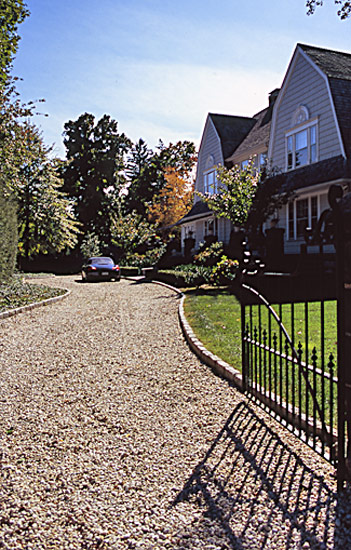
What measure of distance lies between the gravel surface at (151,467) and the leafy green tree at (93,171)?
41409mm

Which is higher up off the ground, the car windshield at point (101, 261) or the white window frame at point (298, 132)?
the white window frame at point (298, 132)

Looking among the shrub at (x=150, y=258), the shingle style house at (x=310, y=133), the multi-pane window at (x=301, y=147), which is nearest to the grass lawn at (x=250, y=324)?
the shingle style house at (x=310, y=133)

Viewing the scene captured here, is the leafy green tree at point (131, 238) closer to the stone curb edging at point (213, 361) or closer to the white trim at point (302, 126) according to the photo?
the white trim at point (302, 126)

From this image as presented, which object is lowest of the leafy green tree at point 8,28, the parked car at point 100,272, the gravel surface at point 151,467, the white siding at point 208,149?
the gravel surface at point 151,467

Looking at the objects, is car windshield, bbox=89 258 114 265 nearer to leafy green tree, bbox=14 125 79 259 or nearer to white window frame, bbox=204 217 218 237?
white window frame, bbox=204 217 218 237

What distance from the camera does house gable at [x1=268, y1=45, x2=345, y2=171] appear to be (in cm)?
1803

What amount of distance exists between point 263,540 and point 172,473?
3.41ft

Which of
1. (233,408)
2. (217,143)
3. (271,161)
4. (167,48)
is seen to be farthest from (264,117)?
(233,408)

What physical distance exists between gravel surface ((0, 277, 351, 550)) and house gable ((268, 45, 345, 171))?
553 inches

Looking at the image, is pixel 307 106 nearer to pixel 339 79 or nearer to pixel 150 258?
pixel 339 79

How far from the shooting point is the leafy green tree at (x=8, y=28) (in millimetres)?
21453

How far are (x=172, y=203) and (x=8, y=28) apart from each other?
2724 centimetres

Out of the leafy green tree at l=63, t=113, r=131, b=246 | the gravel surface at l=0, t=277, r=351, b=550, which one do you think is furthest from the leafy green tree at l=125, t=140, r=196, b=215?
the gravel surface at l=0, t=277, r=351, b=550

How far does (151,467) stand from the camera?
12.3 feet
